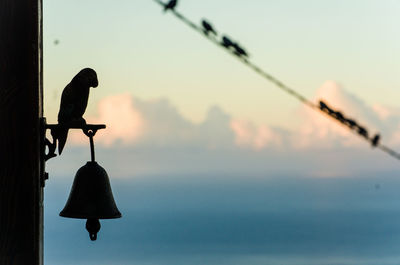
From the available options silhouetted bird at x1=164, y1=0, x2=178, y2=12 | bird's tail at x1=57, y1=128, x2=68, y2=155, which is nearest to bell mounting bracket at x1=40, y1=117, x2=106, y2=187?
bird's tail at x1=57, y1=128, x2=68, y2=155

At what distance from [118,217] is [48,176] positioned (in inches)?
31.6

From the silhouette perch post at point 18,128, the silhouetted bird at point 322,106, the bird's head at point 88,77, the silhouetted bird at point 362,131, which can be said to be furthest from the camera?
the bird's head at point 88,77

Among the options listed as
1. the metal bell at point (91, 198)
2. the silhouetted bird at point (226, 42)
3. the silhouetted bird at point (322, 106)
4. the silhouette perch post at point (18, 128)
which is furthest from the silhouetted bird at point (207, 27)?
the metal bell at point (91, 198)

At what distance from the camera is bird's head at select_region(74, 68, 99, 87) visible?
4.13m

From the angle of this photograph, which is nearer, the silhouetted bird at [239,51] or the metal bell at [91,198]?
the silhouetted bird at [239,51]

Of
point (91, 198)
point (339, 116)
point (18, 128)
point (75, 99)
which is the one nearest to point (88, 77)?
point (75, 99)

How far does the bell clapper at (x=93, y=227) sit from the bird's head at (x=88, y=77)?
0.87 m

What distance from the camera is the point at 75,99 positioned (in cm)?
410

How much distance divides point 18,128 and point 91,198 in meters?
1.28

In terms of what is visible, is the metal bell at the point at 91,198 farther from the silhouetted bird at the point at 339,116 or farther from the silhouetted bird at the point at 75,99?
the silhouetted bird at the point at 339,116

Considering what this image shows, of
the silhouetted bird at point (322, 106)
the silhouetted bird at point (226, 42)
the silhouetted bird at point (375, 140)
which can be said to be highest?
the silhouetted bird at point (226, 42)

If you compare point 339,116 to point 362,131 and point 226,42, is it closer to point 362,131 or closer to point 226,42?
point 362,131

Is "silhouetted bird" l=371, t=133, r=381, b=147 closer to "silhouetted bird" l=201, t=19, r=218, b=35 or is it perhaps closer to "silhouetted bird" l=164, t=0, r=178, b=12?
"silhouetted bird" l=201, t=19, r=218, b=35

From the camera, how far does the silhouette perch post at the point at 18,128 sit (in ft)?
9.93
